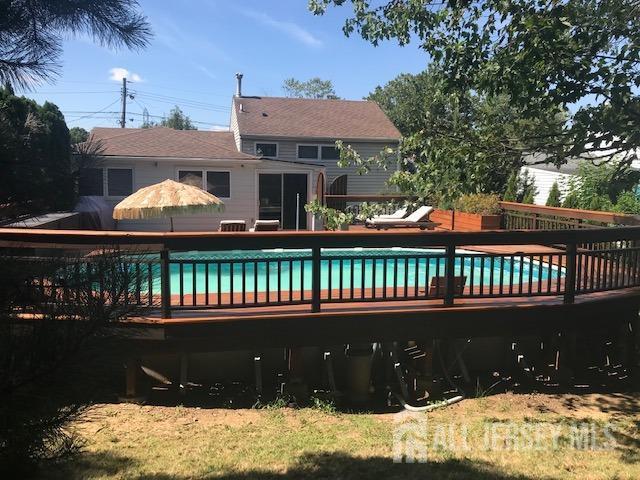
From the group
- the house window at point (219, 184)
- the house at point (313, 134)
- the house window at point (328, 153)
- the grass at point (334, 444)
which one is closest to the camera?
the grass at point (334, 444)

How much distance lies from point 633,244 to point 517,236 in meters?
2.65

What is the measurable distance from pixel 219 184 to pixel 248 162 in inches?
46.5

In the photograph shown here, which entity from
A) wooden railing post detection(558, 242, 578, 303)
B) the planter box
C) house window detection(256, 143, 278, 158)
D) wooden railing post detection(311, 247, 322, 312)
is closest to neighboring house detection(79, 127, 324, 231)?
house window detection(256, 143, 278, 158)

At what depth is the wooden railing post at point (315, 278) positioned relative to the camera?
18.0 feet

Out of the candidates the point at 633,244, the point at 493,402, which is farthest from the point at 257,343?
the point at 633,244

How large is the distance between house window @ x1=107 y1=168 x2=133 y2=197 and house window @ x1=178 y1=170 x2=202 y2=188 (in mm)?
1472

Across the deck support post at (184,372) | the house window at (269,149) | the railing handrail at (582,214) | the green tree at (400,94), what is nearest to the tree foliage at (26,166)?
the deck support post at (184,372)

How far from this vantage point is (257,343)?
5473mm

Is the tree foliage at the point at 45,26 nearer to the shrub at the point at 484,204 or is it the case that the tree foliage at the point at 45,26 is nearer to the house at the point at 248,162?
the house at the point at 248,162

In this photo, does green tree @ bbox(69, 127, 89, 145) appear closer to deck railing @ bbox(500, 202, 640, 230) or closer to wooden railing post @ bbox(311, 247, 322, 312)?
wooden railing post @ bbox(311, 247, 322, 312)

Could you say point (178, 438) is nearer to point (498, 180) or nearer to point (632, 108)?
point (498, 180)

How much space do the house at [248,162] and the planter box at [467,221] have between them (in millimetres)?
4305

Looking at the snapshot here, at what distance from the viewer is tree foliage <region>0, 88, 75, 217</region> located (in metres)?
2.28

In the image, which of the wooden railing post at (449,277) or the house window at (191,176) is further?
the house window at (191,176)
